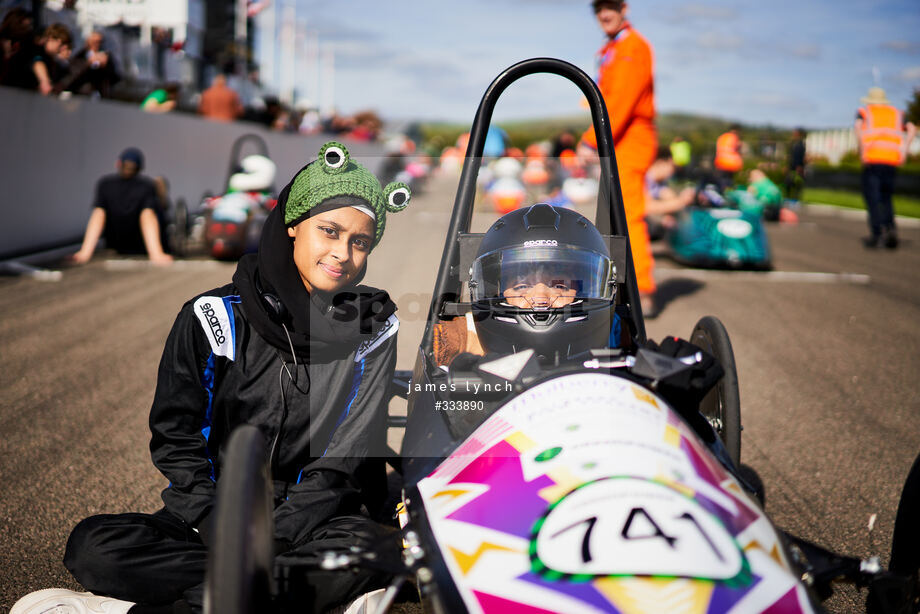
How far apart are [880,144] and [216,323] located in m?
11.3

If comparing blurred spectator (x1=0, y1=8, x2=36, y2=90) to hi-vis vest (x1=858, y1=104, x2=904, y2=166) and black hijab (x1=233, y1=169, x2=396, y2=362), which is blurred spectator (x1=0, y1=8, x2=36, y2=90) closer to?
black hijab (x1=233, y1=169, x2=396, y2=362)

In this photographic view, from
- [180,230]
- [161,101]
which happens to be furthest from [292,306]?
[161,101]

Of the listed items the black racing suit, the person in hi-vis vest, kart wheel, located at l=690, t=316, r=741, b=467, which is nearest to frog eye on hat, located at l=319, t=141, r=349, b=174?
the black racing suit

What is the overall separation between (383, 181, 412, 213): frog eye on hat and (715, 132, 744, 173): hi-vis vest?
1362 centimetres

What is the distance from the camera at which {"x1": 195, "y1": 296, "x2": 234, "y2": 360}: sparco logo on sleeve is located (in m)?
2.26

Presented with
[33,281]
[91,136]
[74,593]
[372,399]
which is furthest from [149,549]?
[91,136]

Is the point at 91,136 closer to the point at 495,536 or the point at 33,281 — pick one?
the point at 33,281

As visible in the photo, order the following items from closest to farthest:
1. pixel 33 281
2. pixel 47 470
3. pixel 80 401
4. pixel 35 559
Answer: pixel 35 559 < pixel 47 470 < pixel 80 401 < pixel 33 281

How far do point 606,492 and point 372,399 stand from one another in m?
1.00

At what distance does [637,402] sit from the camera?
1.81 metres

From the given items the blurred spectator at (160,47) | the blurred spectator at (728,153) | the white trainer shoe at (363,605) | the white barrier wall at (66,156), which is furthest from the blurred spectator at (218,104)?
the white trainer shoe at (363,605)

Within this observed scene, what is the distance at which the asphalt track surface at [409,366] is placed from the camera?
9.77 ft

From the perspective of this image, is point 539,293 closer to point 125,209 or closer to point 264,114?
point 125,209

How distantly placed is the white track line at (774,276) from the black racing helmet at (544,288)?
7059 millimetres
